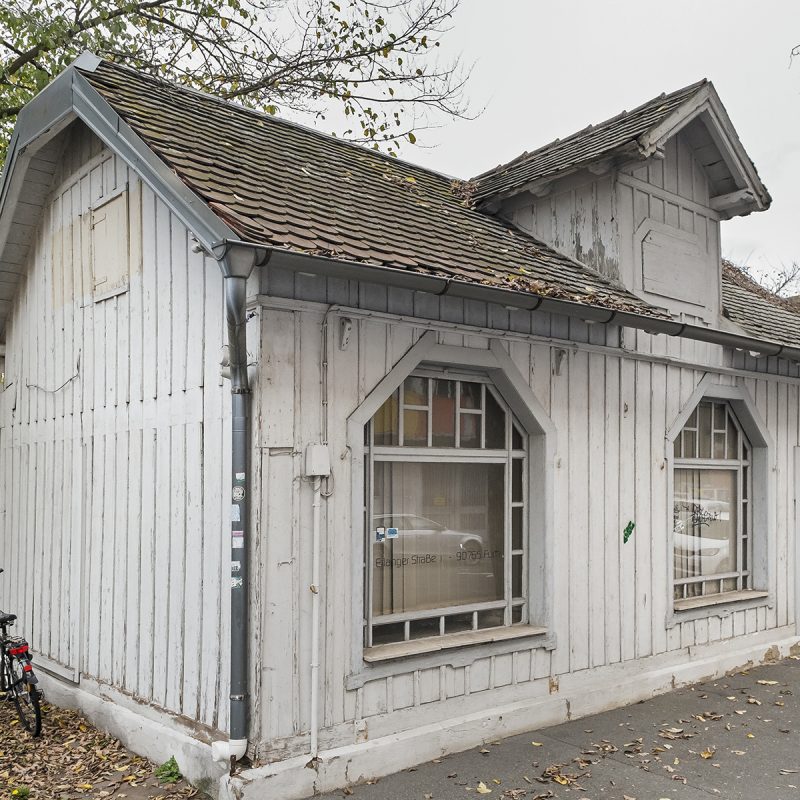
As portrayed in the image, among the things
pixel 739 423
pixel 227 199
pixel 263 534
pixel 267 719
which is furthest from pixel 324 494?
pixel 739 423

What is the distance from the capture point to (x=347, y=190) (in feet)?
24.0

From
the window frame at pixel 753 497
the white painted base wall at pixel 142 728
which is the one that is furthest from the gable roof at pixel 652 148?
the white painted base wall at pixel 142 728

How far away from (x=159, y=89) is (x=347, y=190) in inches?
82.5

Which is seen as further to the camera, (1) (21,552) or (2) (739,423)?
(2) (739,423)

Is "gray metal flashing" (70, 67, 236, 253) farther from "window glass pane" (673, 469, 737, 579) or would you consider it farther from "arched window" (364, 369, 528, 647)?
"window glass pane" (673, 469, 737, 579)

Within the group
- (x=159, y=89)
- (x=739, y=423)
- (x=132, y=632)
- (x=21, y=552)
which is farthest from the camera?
(x=739, y=423)

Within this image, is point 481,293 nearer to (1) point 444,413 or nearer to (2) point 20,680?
(1) point 444,413

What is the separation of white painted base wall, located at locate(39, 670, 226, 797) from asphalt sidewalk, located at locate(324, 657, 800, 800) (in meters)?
0.86

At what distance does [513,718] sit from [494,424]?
90.7 inches

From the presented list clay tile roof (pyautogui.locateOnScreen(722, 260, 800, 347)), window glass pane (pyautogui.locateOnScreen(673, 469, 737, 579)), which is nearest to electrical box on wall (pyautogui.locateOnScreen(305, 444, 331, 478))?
window glass pane (pyautogui.locateOnScreen(673, 469, 737, 579))

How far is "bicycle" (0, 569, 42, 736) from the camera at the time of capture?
6.89m

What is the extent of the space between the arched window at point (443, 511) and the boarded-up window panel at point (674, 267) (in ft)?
8.32

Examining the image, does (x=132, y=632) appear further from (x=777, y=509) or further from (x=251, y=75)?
(x=251, y=75)

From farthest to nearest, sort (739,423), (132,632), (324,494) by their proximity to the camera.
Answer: (739,423) → (132,632) → (324,494)
